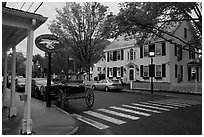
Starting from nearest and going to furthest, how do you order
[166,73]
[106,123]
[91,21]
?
[106,123]
[166,73]
[91,21]

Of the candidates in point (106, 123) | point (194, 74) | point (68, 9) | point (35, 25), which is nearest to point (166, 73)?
point (194, 74)

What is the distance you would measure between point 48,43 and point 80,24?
19.0m

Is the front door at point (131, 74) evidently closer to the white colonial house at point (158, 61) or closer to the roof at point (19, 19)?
the white colonial house at point (158, 61)

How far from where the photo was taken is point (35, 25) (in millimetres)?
5949

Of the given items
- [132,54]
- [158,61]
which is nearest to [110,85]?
[158,61]

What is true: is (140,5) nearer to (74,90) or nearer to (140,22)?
(140,22)

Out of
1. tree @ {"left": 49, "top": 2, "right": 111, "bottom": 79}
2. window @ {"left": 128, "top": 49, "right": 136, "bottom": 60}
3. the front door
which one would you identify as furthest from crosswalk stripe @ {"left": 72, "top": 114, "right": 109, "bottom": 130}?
window @ {"left": 128, "top": 49, "right": 136, "bottom": 60}

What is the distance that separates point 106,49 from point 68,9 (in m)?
9.63

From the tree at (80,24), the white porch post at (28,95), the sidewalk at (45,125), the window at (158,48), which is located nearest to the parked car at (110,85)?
the tree at (80,24)

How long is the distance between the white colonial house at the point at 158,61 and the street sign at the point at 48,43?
14836 millimetres

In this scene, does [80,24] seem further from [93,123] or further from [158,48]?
[93,123]

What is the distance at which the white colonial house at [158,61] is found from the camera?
25484 mm

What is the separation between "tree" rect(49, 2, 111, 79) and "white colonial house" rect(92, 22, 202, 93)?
A: 380 cm

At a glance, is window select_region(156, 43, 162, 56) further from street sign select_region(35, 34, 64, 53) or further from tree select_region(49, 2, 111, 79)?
street sign select_region(35, 34, 64, 53)
